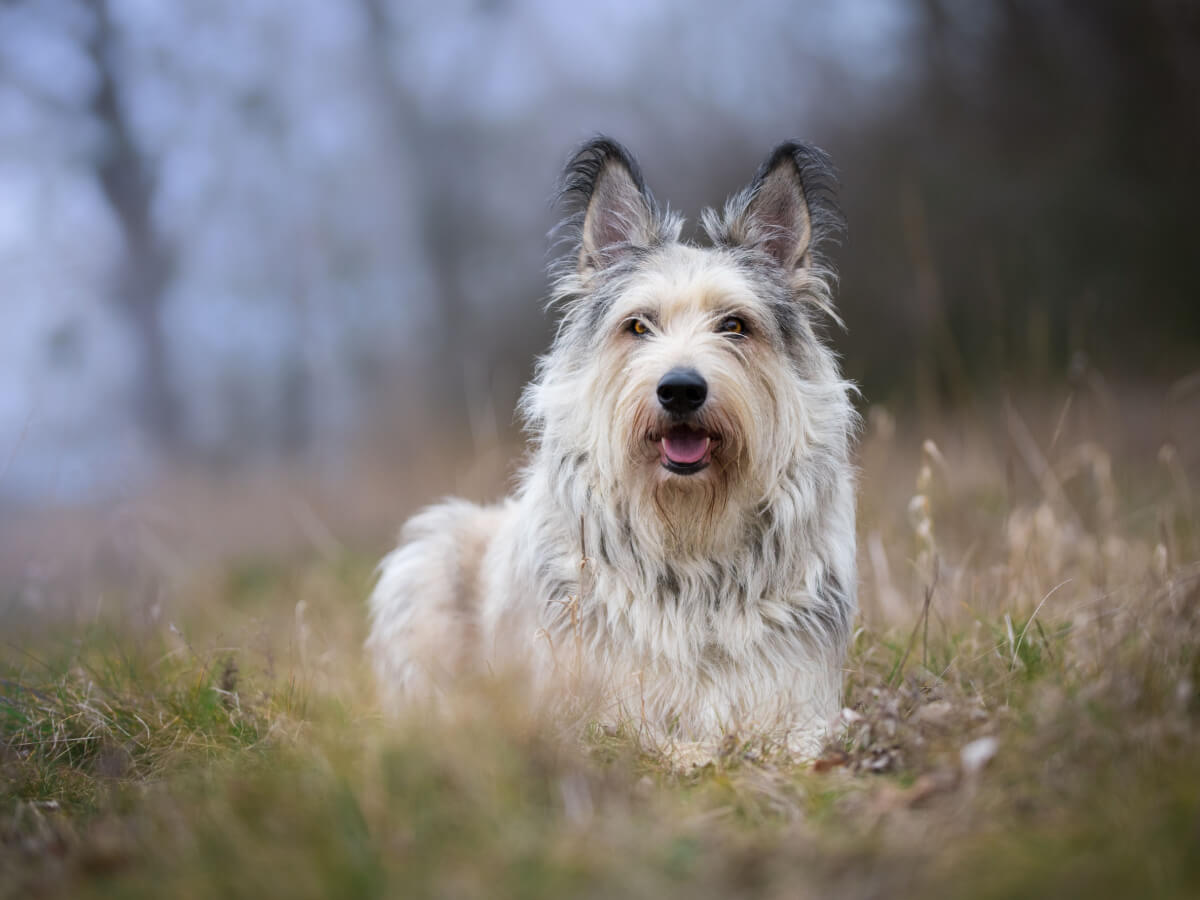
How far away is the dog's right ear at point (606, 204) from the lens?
3.72m

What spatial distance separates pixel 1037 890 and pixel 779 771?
3.24ft

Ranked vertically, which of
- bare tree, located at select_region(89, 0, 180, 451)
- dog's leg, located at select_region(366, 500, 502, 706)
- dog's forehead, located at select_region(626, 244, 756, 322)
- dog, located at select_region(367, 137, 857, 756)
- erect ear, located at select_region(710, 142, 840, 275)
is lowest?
dog's leg, located at select_region(366, 500, 502, 706)

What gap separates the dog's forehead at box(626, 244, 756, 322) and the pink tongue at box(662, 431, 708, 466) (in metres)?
0.55

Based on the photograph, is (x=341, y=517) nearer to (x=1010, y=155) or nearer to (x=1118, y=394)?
(x=1118, y=394)

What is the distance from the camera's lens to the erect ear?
370 centimetres

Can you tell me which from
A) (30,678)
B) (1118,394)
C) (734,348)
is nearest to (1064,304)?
(1118,394)

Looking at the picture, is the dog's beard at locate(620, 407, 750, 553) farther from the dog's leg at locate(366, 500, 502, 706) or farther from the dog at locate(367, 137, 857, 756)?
the dog's leg at locate(366, 500, 502, 706)

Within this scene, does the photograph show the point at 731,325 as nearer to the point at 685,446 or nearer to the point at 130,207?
the point at 685,446

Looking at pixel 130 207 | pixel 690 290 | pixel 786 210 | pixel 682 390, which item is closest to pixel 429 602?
pixel 682 390

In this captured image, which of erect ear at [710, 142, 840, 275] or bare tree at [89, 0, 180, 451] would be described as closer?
erect ear at [710, 142, 840, 275]

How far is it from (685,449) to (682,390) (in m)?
0.24

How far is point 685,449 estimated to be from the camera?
325 centimetres

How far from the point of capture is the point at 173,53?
13812mm

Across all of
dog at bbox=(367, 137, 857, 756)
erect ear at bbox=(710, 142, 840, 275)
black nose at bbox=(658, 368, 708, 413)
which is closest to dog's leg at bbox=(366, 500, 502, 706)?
dog at bbox=(367, 137, 857, 756)
